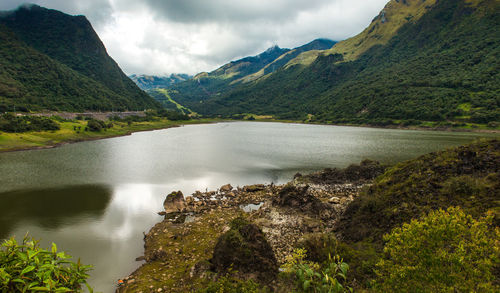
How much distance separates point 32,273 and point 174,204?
21493 millimetres

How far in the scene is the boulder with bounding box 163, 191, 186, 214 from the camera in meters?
24.2

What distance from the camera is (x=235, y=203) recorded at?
26.4 metres

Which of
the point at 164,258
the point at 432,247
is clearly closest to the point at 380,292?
the point at 432,247

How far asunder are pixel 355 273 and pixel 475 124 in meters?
137

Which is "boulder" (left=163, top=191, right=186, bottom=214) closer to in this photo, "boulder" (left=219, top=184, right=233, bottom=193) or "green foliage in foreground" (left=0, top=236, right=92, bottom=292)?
"boulder" (left=219, top=184, right=233, bottom=193)

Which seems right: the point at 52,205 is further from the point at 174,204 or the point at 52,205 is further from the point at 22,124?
the point at 22,124

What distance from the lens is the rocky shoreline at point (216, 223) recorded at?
13.0m

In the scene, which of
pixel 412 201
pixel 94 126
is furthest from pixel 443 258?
pixel 94 126

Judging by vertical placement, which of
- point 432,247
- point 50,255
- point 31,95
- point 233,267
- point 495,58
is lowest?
point 233,267

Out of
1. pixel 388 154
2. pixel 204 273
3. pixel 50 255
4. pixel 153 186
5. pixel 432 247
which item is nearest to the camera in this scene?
pixel 50 255

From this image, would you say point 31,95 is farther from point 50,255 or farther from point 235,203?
point 50,255

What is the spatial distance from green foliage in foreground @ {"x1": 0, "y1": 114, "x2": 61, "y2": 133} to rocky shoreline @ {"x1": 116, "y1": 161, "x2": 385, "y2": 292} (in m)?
77.9

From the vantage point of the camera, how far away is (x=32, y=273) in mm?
3908

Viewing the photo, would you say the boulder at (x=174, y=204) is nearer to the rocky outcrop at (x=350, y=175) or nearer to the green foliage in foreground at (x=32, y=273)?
the rocky outcrop at (x=350, y=175)
